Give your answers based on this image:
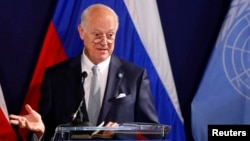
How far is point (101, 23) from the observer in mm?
2717

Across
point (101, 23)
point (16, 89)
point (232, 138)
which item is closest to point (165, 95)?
point (101, 23)

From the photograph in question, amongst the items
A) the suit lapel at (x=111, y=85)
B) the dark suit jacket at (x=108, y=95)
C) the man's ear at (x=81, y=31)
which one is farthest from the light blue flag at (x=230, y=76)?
the man's ear at (x=81, y=31)

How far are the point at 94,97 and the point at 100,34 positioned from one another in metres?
0.33

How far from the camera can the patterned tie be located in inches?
107

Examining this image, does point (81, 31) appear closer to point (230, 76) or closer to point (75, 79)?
point (75, 79)

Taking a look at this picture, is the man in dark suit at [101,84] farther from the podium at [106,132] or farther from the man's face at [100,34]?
the podium at [106,132]

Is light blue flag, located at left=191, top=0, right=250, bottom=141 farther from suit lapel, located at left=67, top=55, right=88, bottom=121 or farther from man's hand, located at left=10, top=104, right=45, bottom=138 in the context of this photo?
man's hand, located at left=10, top=104, right=45, bottom=138

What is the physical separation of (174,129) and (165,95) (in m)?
0.21

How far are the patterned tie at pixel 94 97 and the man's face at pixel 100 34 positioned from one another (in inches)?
3.6

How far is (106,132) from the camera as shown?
5.74 ft

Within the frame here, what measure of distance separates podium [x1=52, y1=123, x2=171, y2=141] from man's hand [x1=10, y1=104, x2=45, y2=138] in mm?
316

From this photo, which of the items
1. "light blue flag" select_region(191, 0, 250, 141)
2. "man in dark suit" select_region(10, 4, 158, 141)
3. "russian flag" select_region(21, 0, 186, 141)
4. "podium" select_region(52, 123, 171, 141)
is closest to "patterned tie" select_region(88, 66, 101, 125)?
"man in dark suit" select_region(10, 4, 158, 141)

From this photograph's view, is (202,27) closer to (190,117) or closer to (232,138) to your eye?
(190,117)

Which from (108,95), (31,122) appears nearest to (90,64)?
(108,95)
